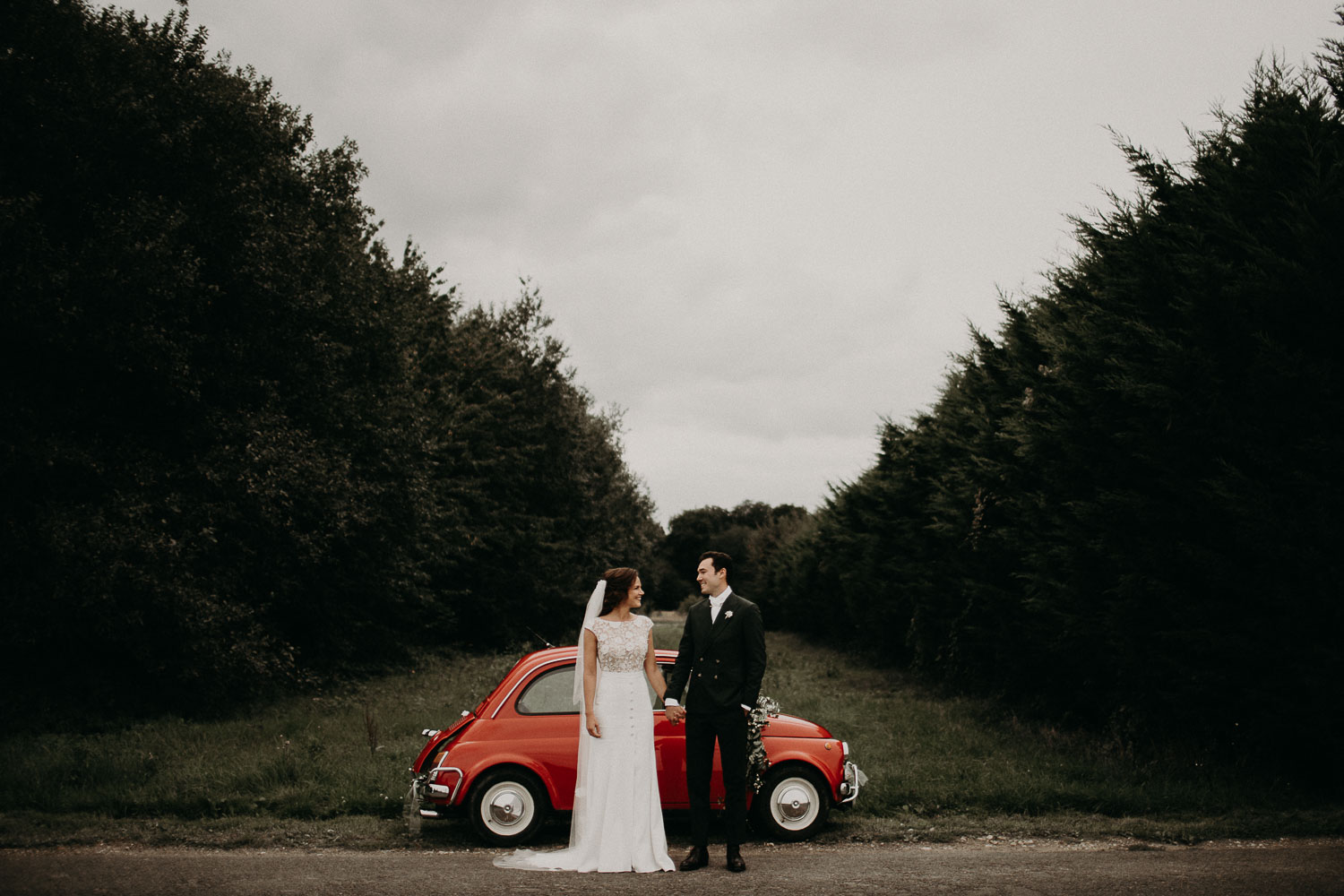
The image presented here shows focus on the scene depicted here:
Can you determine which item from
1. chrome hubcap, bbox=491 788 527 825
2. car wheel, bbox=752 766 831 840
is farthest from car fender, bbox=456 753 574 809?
car wheel, bbox=752 766 831 840

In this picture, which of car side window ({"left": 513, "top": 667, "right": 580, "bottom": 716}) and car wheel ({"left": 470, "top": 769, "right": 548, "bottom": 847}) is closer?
car wheel ({"left": 470, "top": 769, "right": 548, "bottom": 847})

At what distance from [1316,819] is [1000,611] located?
25.5ft

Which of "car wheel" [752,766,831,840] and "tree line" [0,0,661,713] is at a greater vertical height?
"tree line" [0,0,661,713]

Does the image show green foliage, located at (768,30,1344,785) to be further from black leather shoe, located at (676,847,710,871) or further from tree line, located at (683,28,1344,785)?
black leather shoe, located at (676,847,710,871)

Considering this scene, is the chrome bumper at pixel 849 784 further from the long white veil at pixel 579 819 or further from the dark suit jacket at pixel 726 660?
the long white veil at pixel 579 819

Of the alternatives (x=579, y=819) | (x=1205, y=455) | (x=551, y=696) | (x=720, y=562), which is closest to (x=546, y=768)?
(x=551, y=696)

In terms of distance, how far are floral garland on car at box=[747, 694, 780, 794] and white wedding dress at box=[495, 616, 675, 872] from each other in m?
0.90

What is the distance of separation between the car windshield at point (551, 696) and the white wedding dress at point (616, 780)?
25.3 inches

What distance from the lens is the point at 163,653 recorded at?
14133mm

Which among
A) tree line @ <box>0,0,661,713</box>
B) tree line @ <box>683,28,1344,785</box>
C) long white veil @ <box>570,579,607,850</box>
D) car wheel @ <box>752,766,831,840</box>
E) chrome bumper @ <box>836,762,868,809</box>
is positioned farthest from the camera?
tree line @ <box>0,0,661,713</box>

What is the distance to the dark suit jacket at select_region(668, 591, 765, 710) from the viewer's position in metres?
6.44

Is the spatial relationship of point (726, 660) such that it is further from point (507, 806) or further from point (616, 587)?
point (507, 806)

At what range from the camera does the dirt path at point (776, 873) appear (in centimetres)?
575

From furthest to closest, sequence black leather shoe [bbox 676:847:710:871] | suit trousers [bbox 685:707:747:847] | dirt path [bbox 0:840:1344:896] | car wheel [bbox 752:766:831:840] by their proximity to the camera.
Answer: car wheel [bbox 752:766:831:840] < suit trousers [bbox 685:707:747:847] < black leather shoe [bbox 676:847:710:871] < dirt path [bbox 0:840:1344:896]
